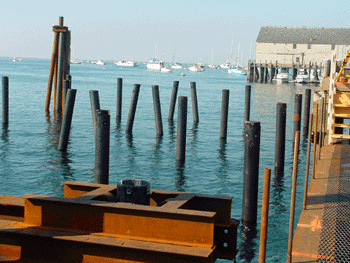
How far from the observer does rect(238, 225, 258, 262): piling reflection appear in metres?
12.2

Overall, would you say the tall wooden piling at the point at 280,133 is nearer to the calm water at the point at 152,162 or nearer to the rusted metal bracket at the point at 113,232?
the calm water at the point at 152,162

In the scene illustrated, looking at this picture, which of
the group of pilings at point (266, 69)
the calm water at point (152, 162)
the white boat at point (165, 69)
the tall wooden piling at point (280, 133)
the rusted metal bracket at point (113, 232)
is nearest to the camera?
the rusted metal bracket at point (113, 232)

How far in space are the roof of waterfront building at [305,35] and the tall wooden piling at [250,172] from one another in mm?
89685

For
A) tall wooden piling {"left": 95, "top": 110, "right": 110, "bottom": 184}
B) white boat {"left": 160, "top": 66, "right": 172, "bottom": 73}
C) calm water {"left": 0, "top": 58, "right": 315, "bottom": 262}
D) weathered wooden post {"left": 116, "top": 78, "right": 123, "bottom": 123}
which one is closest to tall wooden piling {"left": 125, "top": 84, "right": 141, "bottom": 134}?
calm water {"left": 0, "top": 58, "right": 315, "bottom": 262}

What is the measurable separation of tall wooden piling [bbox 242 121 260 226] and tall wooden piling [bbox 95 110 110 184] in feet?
11.1

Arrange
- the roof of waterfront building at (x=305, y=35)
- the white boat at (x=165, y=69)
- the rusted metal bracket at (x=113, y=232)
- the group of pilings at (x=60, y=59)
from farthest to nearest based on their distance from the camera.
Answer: the white boat at (x=165, y=69) < the roof of waterfront building at (x=305, y=35) < the group of pilings at (x=60, y=59) < the rusted metal bracket at (x=113, y=232)

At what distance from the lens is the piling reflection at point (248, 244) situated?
12.2 m

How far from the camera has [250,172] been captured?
12.7m

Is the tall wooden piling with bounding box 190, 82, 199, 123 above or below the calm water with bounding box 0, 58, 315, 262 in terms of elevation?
above

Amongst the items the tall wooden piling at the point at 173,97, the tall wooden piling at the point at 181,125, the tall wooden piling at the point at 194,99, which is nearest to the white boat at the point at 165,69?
the tall wooden piling at the point at 194,99

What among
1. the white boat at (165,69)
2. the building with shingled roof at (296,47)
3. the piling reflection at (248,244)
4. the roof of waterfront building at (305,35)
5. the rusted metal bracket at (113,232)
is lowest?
the piling reflection at (248,244)

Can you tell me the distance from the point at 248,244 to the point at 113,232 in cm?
589

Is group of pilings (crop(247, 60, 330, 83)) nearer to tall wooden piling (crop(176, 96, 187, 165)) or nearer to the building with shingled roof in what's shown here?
the building with shingled roof

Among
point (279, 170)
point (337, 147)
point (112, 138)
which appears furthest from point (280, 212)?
point (112, 138)
